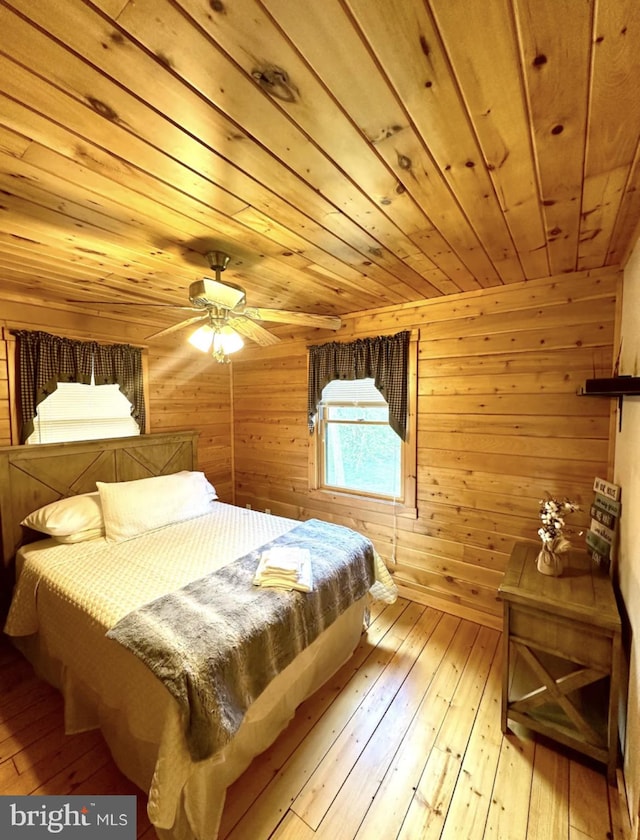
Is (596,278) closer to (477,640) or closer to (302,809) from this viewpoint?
(477,640)

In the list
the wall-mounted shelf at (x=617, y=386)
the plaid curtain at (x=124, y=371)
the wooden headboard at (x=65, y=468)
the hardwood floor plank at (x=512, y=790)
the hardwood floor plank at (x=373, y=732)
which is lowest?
the hardwood floor plank at (x=373, y=732)

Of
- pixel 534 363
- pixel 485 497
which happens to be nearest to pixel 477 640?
pixel 485 497

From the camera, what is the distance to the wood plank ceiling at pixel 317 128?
0.70 metres

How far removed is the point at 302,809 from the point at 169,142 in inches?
98.5

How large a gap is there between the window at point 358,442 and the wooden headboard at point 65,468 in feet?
4.83

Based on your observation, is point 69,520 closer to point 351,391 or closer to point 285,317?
point 285,317

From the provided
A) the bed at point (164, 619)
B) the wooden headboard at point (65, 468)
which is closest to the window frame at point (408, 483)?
the bed at point (164, 619)

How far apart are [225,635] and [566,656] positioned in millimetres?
1568

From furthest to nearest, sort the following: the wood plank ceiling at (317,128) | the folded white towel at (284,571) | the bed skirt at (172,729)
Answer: the folded white towel at (284,571) < the bed skirt at (172,729) < the wood plank ceiling at (317,128)

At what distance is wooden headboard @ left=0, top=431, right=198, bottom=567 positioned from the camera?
2266mm

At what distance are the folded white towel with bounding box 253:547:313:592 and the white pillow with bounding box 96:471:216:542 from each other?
103 cm

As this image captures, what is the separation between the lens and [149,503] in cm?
255

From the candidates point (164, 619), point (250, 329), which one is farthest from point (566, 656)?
point (250, 329)

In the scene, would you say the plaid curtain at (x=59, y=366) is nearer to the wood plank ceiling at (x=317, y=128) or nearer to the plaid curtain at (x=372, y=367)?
the wood plank ceiling at (x=317, y=128)
